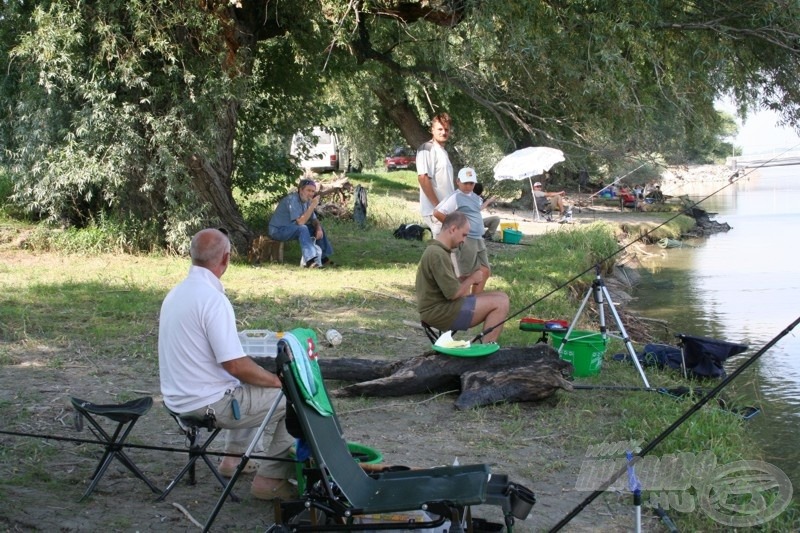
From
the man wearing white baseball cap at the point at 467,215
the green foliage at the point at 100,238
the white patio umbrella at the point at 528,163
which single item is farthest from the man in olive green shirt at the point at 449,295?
the white patio umbrella at the point at 528,163

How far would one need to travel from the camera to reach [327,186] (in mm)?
19391

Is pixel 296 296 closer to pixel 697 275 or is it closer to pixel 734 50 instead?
pixel 734 50

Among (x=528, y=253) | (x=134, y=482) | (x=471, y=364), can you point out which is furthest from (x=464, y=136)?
(x=134, y=482)

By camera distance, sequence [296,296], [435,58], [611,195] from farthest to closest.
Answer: [611,195], [435,58], [296,296]

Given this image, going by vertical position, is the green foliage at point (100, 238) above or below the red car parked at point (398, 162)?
below

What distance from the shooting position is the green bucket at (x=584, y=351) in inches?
277

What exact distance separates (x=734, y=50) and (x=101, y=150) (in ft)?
24.2

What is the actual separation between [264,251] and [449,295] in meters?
5.66

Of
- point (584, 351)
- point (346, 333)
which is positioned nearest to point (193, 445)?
point (584, 351)

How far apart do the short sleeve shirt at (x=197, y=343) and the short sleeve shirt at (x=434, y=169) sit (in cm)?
533

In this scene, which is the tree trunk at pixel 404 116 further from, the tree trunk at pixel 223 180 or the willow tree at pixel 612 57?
the tree trunk at pixel 223 180

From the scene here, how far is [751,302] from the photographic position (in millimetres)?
13984

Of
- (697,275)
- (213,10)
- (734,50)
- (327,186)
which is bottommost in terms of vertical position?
(697,275)

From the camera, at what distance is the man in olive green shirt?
694cm
